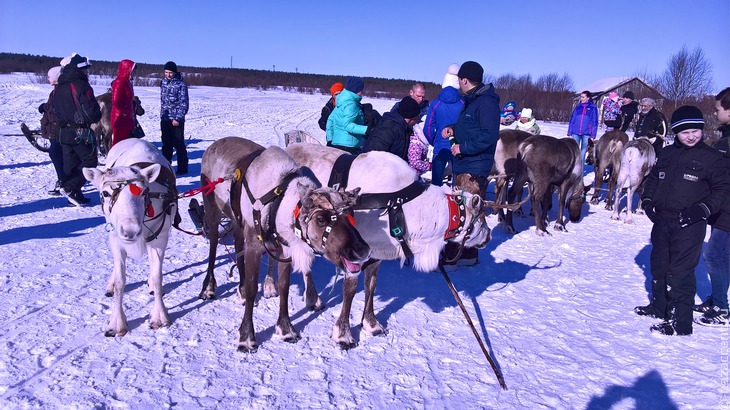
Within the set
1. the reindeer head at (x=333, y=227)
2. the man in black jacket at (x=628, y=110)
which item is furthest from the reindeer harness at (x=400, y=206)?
the man in black jacket at (x=628, y=110)

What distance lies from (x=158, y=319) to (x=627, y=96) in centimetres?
1312

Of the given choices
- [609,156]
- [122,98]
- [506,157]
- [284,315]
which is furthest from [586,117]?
[284,315]

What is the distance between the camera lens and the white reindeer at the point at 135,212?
3.70 meters

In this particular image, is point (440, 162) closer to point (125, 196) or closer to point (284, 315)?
point (284, 315)

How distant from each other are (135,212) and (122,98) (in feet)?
16.6

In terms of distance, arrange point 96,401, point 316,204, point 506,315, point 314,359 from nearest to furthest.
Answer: point 96,401
point 316,204
point 314,359
point 506,315

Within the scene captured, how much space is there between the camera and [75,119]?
7.60m

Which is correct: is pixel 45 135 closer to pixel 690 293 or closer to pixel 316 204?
pixel 316 204

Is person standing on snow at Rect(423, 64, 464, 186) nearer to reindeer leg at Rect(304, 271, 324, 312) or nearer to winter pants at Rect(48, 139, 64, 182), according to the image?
reindeer leg at Rect(304, 271, 324, 312)

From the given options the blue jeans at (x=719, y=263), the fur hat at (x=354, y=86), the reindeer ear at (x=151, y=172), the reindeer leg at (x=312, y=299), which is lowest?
the reindeer leg at (x=312, y=299)

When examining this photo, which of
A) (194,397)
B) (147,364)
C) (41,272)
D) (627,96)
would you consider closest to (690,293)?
(194,397)

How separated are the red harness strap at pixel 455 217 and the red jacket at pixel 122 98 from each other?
240 inches

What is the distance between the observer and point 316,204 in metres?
3.42

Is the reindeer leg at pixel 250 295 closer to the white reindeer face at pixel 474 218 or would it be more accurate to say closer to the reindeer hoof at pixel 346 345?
the reindeer hoof at pixel 346 345
